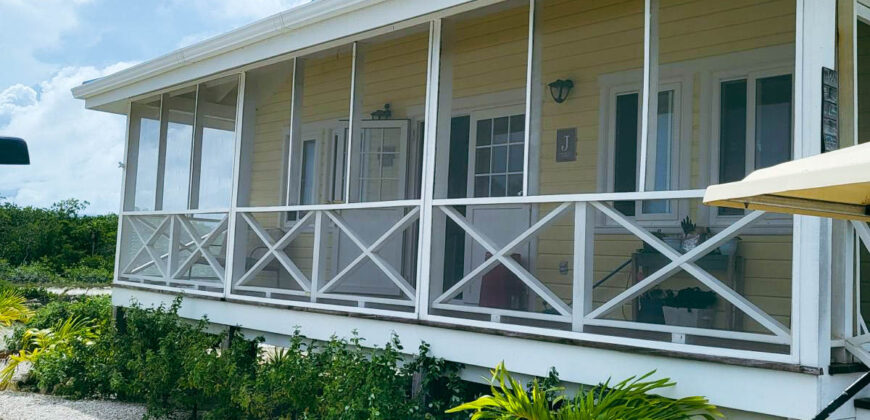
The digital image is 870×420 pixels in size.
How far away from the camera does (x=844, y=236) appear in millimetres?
4418

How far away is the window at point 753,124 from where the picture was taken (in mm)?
6609

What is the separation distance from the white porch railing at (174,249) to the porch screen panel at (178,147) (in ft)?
0.92

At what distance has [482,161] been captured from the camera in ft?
28.7

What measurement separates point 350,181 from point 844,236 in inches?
159

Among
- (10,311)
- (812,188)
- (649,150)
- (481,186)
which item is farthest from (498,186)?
(10,311)

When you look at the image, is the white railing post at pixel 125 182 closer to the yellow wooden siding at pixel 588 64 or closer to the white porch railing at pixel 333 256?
the white porch railing at pixel 333 256

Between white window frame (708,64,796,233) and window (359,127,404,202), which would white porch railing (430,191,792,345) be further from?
window (359,127,404,202)

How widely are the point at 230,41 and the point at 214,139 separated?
1.72 metres

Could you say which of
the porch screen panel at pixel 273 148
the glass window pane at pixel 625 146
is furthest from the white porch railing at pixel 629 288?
the porch screen panel at pixel 273 148

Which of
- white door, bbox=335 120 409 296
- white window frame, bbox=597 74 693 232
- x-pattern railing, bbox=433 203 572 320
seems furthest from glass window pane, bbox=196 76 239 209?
white window frame, bbox=597 74 693 232

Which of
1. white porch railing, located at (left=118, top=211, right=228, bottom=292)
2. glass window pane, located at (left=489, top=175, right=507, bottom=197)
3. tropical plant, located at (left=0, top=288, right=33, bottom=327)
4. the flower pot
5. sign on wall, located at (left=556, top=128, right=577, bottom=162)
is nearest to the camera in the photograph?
the flower pot

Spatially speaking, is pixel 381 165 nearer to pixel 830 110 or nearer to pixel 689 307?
pixel 689 307

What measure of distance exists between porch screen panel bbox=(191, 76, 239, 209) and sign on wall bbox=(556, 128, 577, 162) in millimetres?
3555

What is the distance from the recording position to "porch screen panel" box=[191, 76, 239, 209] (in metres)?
9.08
